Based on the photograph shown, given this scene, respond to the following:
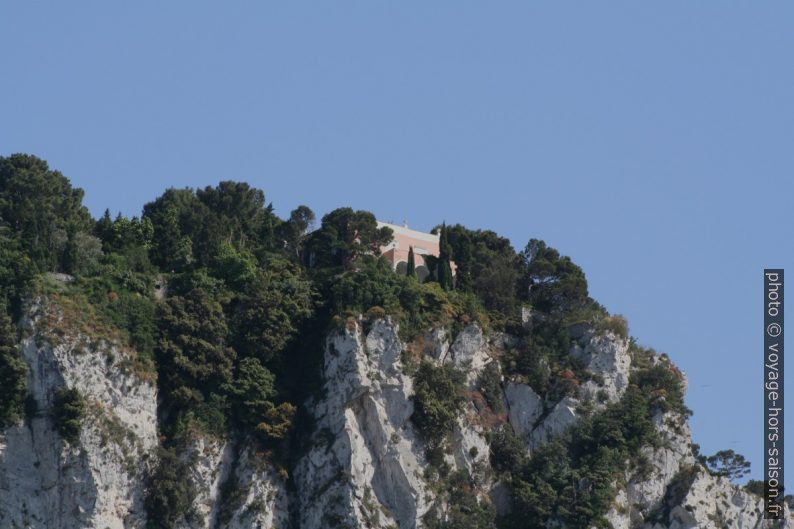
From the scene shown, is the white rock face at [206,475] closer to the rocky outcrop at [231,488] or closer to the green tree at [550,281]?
the rocky outcrop at [231,488]

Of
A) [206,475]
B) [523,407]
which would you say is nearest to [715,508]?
[523,407]

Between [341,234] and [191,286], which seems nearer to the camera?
[191,286]

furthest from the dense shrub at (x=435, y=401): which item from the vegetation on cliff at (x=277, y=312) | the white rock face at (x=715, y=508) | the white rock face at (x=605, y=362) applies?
the white rock face at (x=715, y=508)

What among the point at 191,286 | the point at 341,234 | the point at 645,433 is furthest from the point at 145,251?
the point at 645,433

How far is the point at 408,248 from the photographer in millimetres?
90688

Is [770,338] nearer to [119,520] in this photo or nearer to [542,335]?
[542,335]

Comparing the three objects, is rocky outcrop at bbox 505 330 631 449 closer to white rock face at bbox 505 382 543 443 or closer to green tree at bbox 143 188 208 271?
white rock face at bbox 505 382 543 443

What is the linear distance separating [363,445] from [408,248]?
15919 millimetres

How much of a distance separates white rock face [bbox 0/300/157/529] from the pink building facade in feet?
55.0

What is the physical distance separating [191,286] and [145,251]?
318 cm

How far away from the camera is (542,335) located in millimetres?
85000

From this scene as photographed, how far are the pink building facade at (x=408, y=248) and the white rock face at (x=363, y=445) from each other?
10047 mm

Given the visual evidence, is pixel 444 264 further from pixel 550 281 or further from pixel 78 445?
pixel 78 445

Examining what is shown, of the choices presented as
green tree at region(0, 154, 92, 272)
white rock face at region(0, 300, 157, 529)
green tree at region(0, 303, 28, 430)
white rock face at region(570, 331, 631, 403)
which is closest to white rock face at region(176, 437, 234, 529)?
white rock face at region(0, 300, 157, 529)
